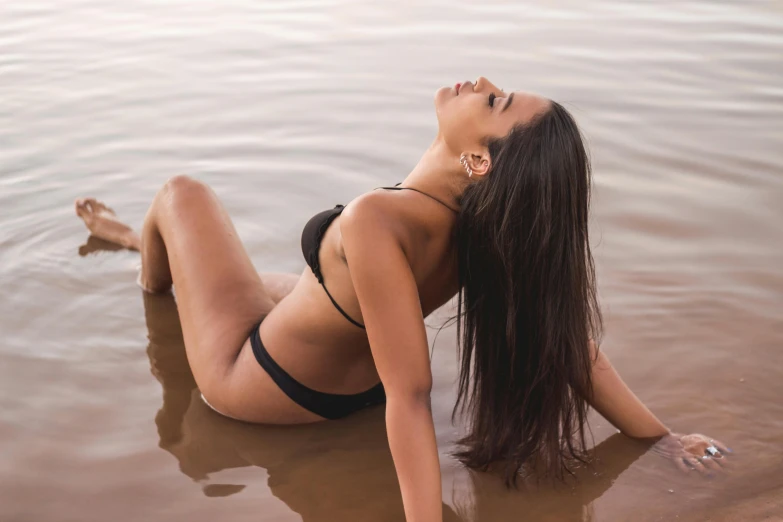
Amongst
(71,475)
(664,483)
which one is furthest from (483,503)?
(71,475)

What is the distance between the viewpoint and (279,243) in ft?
13.6

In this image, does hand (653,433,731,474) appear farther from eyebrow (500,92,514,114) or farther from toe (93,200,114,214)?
toe (93,200,114,214)

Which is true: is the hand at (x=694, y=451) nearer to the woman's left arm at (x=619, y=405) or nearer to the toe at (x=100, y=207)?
the woman's left arm at (x=619, y=405)

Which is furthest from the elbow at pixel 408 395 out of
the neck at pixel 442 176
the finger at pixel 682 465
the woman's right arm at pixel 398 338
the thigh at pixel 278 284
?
the thigh at pixel 278 284

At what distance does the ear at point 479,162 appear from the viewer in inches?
86.7

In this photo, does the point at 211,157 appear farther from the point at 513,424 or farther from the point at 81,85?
the point at 513,424

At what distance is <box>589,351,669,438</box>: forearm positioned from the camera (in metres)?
2.62

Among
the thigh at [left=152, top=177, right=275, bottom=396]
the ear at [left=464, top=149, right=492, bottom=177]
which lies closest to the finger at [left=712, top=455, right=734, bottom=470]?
the ear at [left=464, top=149, right=492, bottom=177]

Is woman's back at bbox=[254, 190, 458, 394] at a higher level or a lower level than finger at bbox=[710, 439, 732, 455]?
higher

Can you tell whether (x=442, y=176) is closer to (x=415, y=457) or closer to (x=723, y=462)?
(x=415, y=457)

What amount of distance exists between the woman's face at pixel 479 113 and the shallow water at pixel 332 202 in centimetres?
104

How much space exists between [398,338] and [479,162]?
19.0 inches

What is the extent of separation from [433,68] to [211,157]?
2.04 m

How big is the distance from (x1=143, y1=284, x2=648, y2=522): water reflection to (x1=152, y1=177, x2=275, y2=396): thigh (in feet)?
0.54
